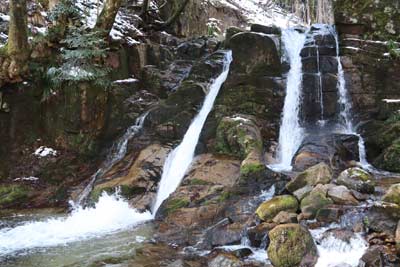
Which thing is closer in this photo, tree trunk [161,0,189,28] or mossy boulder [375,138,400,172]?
mossy boulder [375,138,400,172]

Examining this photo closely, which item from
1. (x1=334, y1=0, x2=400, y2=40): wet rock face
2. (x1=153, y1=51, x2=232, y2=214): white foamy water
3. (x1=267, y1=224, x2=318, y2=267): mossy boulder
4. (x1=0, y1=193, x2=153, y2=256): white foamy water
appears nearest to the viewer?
(x1=267, y1=224, x2=318, y2=267): mossy boulder

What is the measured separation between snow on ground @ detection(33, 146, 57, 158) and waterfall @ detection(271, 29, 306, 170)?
5785mm

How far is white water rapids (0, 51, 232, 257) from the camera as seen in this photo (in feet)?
26.5

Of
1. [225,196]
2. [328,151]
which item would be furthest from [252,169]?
[328,151]

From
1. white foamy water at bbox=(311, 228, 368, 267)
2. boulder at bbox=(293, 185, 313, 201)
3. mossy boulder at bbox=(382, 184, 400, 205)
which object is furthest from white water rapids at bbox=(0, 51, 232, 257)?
mossy boulder at bbox=(382, 184, 400, 205)

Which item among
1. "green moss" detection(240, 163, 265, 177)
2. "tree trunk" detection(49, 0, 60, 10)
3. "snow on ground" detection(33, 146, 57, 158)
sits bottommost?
"green moss" detection(240, 163, 265, 177)

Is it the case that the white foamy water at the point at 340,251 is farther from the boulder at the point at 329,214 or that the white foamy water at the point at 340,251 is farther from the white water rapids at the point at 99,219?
the white water rapids at the point at 99,219

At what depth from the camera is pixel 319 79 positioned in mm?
12641

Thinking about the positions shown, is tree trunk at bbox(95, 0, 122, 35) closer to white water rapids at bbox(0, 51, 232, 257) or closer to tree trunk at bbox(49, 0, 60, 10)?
tree trunk at bbox(49, 0, 60, 10)

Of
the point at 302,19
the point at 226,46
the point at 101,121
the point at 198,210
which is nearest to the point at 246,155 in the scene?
the point at 198,210

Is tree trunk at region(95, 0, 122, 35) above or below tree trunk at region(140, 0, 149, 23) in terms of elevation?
below

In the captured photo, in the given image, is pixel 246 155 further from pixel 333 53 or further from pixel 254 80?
pixel 333 53

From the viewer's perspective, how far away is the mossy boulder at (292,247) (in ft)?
19.5

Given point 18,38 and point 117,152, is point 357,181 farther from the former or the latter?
point 18,38
